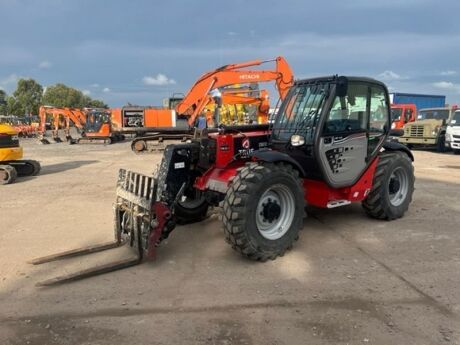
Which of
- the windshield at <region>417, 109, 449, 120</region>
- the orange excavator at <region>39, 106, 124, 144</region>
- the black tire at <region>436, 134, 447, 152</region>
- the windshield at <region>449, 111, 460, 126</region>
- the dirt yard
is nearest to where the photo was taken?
the dirt yard

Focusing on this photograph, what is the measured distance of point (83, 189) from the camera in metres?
10.9

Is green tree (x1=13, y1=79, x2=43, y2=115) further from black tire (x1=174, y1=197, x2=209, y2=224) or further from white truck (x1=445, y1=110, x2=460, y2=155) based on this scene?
black tire (x1=174, y1=197, x2=209, y2=224)

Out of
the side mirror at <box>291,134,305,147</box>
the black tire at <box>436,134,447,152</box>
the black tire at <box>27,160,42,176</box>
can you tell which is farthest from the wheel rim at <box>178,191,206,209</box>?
the black tire at <box>436,134,447,152</box>

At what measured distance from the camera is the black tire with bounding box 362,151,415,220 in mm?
7137

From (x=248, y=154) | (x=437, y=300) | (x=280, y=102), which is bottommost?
(x=437, y=300)

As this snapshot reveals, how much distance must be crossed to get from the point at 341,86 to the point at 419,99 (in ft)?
96.8

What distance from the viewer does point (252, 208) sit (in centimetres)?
532

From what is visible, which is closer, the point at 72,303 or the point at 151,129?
the point at 72,303

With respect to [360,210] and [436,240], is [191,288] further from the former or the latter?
[360,210]

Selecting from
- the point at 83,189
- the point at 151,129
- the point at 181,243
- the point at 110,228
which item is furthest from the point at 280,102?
the point at 151,129

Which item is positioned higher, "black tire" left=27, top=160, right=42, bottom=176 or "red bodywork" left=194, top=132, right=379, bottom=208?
"red bodywork" left=194, top=132, right=379, bottom=208

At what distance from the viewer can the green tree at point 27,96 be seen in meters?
75.9

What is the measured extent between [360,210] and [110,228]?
422 centimetres

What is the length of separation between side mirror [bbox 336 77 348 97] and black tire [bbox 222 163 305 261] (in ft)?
4.37
